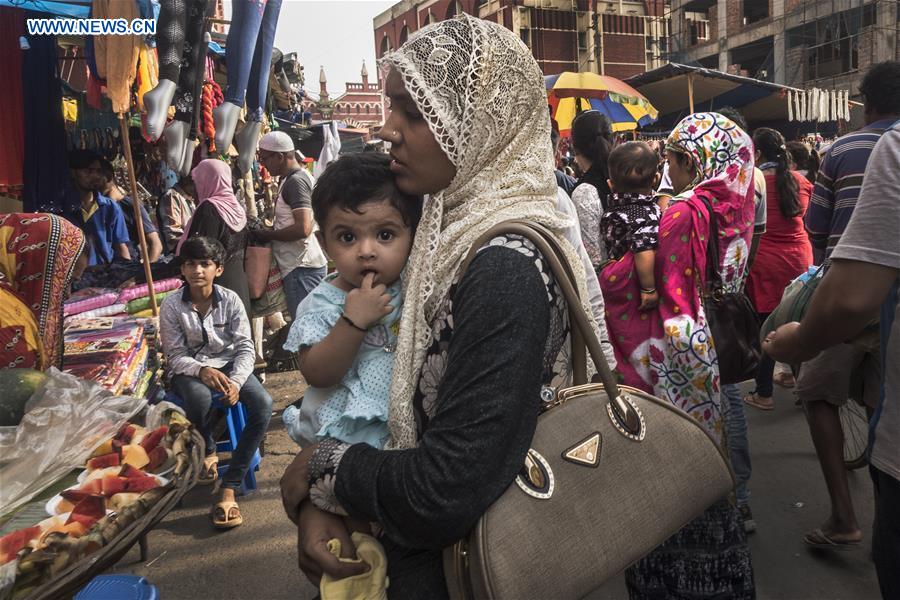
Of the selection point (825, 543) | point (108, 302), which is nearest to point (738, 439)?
point (825, 543)

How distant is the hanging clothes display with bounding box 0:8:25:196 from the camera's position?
425 centimetres

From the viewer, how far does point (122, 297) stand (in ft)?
15.6

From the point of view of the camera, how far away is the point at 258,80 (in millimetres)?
5051

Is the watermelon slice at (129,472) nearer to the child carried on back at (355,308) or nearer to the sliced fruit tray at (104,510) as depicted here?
the sliced fruit tray at (104,510)

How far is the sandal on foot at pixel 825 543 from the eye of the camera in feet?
9.32

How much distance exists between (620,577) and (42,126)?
471 cm

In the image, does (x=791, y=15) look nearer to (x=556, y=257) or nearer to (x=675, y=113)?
(x=675, y=113)

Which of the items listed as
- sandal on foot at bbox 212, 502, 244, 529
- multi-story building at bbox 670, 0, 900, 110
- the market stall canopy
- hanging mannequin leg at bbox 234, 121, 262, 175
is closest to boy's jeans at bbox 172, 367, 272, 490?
sandal on foot at bbox 212, 502, 244, 529

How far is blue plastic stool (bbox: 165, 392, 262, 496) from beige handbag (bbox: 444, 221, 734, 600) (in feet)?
9.86

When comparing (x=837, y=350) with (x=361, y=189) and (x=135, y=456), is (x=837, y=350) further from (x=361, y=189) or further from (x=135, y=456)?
(x=135, y=456)

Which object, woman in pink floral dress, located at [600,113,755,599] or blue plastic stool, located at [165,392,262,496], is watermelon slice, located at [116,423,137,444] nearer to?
blue plastic stool, located at [165,392,262,496]

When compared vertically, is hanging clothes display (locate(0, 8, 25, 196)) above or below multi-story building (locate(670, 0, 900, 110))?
below

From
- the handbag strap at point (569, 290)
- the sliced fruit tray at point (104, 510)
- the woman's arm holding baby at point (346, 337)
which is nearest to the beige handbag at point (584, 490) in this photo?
the handbag strap at point (569, 290)

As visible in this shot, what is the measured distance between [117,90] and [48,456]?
2923mm
